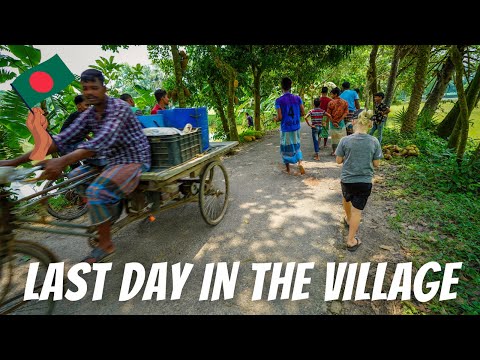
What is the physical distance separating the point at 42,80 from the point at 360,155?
3.41 metres

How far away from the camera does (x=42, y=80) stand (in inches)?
87.1

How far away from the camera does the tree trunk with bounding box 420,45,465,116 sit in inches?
363

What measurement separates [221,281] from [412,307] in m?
1.94

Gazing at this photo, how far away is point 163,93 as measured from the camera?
16.2 ft

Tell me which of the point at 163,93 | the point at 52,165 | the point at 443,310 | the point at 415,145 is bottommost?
the point at 443,310

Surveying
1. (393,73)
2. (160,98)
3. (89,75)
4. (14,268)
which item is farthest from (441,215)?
(393,73)

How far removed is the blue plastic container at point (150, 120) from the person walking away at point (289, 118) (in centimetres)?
279

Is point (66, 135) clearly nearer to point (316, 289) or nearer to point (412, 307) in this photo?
point (316, 289)

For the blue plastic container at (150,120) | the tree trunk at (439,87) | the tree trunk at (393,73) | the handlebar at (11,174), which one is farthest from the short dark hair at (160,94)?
the tree trunk at (439,87)

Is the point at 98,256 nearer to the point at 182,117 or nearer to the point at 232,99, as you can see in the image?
the point at 182,117

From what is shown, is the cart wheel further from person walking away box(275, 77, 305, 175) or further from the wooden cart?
person walking away box(275, 77, 305, 175)

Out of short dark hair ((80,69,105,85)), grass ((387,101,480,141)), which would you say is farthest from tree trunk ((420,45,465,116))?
short dark hair ((80,69,105,85))
